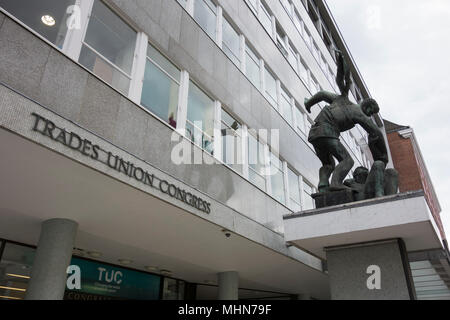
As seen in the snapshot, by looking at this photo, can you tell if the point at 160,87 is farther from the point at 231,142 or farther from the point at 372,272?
the point at 372,272

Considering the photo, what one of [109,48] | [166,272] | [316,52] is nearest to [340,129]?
[109,48]

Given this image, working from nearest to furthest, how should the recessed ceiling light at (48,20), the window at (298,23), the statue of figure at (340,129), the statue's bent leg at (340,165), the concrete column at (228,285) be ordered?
the recessed ceiling light at (48,20) → the statue's bent leg at (340,165) → the statue of figure at (340,129) → the concrete column at (228,285) → the window at (298,23)

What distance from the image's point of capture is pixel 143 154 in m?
7.30

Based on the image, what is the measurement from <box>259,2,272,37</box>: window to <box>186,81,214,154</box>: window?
25.6 ft

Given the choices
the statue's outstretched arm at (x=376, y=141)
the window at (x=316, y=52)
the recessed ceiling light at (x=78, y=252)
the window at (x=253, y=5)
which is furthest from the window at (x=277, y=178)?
the window at (x=316, y=52)

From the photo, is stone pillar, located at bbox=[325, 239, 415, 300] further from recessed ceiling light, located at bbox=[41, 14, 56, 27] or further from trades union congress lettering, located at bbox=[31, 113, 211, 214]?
recessed ceiling light, located at bbox=[41, 14, 56, 27]

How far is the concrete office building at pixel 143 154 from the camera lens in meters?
5.81

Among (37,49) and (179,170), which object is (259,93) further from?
(37,49)

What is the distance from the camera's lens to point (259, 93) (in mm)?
13609

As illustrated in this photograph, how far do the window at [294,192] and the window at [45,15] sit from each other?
1007cm

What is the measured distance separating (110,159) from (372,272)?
5097 millimetres

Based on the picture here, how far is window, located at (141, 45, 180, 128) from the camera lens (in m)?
8.26

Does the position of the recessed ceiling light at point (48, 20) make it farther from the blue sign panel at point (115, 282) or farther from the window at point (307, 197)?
the window at point (307, 197)
